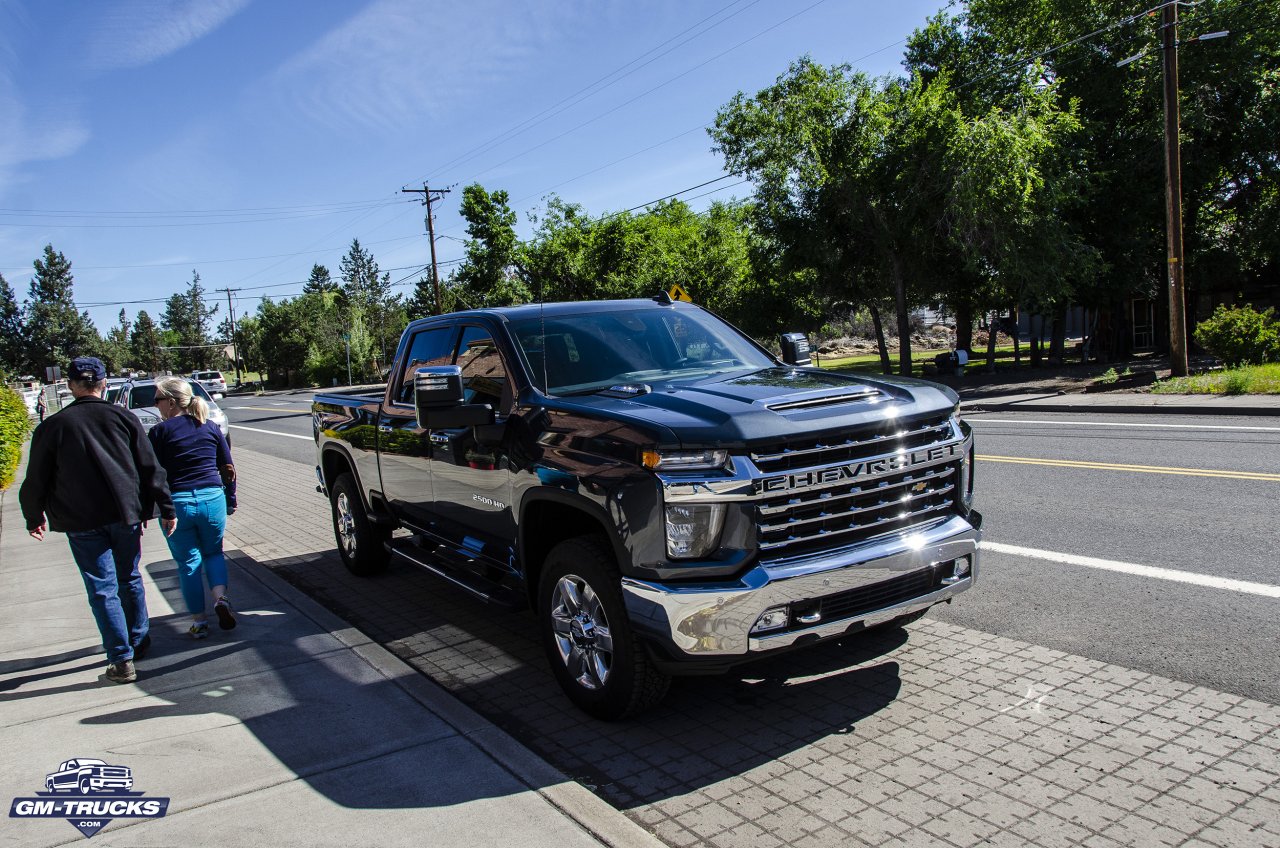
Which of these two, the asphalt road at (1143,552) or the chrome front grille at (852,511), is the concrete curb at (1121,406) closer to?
the asphalt road at (1143,552)

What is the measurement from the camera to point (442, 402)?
471 centimetres

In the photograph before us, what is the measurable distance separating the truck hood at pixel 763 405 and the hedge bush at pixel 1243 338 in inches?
716

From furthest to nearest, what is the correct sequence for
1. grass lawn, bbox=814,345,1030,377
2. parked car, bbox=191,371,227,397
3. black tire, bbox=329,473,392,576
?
parked car, bbox=191,371,227,397 → grass lawn, bbox=814,345,1030,377 → black tire, bbox=329,473,392,576

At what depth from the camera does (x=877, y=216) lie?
26.2m

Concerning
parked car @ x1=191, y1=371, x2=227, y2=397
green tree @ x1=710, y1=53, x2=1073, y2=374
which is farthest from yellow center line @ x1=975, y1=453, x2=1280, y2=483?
parked car @ x1=191, y1=371, x2=227, y2=397

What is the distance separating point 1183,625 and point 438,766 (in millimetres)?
3974

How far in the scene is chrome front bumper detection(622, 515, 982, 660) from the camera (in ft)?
11.9

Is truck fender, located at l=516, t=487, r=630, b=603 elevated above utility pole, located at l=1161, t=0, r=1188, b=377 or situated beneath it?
situated beneath

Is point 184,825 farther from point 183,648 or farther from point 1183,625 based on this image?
point 1183,625

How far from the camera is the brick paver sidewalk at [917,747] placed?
320 cm

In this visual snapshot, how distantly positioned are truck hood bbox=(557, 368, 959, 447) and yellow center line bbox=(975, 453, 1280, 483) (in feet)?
19.1

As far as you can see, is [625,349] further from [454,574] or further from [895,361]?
[895,361]

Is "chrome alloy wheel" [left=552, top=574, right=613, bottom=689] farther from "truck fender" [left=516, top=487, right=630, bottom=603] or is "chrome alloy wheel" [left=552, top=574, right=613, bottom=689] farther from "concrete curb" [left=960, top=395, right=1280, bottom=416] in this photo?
"concrete curb" [left=960, top=395, right=1280, bottom=416]

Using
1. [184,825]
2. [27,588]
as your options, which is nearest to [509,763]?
[184,825]
